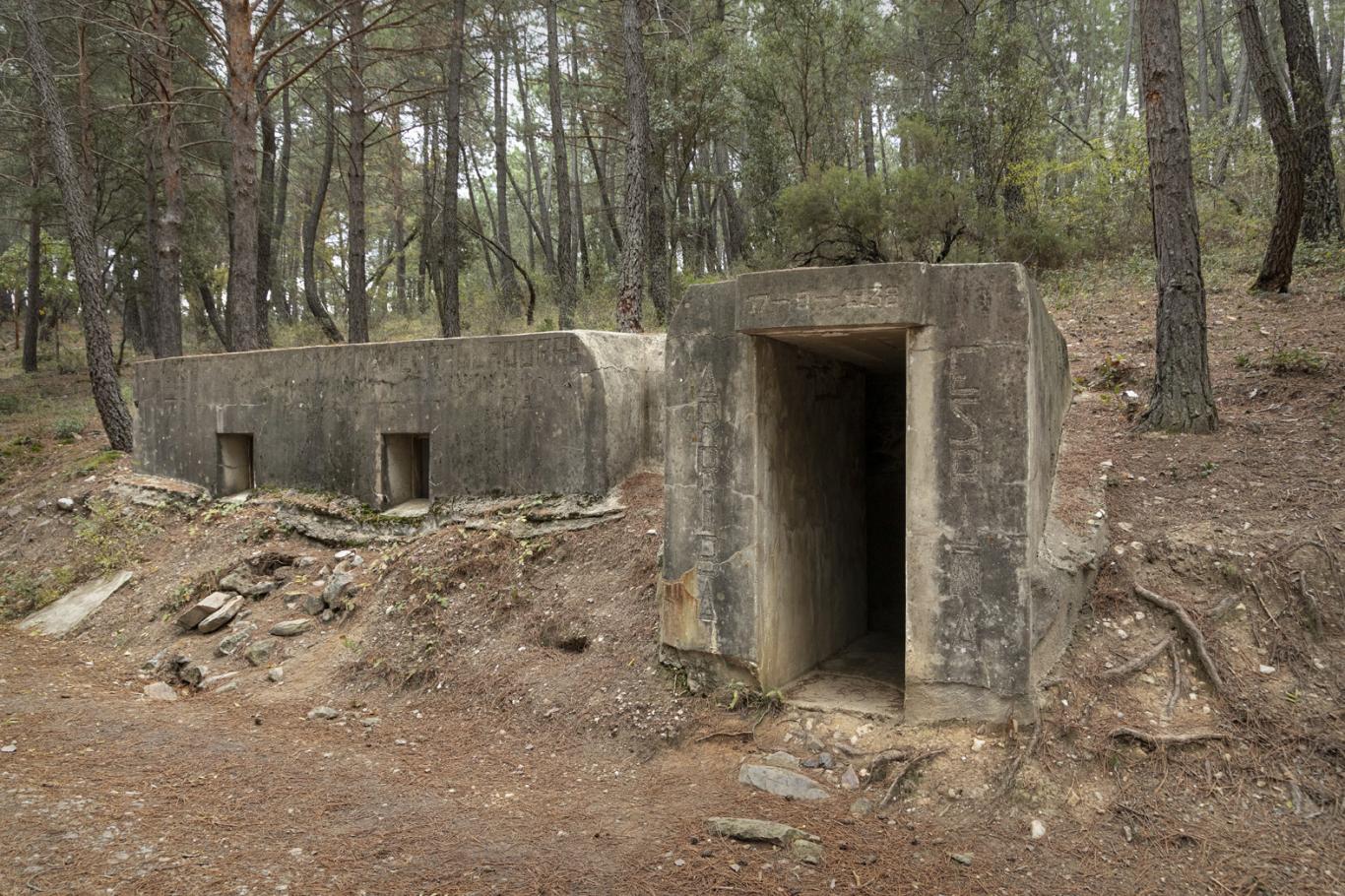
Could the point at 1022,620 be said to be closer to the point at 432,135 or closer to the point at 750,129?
the point at 750,129

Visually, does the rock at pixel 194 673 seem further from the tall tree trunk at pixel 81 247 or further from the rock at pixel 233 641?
the tall tree trunk at pixel 81 247

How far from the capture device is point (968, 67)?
1405 centimetres

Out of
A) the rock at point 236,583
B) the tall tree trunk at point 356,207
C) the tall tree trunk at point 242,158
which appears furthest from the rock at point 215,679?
the tall tree trunk at point 356,207

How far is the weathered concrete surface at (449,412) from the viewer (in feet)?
22.8

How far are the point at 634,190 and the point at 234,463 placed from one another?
5.88 m

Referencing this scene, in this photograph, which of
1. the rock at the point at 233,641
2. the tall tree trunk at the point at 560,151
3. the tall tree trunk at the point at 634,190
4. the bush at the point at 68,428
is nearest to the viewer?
the rock at the point at 233,641

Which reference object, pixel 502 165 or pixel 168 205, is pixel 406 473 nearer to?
pixel 168 205

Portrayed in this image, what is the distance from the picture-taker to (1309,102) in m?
9.28

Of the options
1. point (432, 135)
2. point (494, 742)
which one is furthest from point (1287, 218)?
point (432, 135)

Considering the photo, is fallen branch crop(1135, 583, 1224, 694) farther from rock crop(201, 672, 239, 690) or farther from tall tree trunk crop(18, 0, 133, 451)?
tall tree trunk crop(18, 0, 133, 451)

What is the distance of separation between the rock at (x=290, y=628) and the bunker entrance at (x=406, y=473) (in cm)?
129

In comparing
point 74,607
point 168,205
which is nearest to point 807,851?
point 74,607

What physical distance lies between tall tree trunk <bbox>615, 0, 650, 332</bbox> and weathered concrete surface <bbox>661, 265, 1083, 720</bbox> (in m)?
5.46

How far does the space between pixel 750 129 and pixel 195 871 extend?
14391mm
